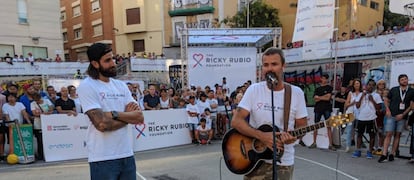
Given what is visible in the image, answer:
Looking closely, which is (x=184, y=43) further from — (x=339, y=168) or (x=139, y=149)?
(x=339, y=168)

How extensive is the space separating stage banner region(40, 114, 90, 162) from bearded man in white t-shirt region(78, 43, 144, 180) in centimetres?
509

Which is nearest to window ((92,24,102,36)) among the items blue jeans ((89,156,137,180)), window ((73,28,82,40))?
window ((73,28,82,40))

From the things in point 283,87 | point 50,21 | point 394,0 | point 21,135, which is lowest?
point 21,135

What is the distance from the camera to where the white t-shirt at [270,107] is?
281 centimetres

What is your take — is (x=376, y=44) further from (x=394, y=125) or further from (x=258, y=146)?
(x=258, y=146)

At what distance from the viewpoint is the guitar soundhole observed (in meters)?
2.82

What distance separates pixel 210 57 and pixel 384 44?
23.9 ft

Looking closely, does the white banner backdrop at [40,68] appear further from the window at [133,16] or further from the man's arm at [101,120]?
the man's arm at [101,120]

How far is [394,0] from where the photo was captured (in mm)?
8828

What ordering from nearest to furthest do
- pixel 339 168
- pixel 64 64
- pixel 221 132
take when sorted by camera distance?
1. pixel 339 168
2. pixel 221 132
3. pixel 64 64

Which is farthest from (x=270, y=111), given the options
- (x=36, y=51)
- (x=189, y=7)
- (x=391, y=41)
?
(x=189, y=7)

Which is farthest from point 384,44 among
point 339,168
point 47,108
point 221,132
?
point 47,108

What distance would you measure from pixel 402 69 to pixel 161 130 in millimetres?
7379

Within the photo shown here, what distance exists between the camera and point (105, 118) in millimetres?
2645
